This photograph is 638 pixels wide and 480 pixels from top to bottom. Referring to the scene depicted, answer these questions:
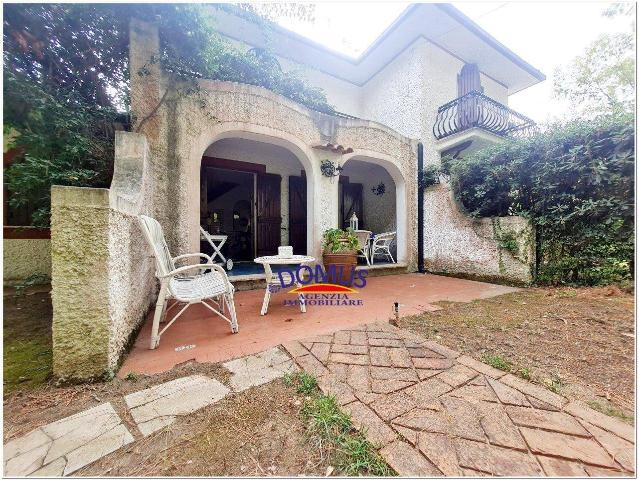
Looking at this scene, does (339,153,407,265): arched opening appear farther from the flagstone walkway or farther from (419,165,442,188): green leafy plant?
the flagstone walkway

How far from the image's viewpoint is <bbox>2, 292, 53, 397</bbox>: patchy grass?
1.52m

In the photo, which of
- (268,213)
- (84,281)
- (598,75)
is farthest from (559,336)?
(598,75)

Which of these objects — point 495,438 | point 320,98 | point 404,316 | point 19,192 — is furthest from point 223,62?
point 495,438

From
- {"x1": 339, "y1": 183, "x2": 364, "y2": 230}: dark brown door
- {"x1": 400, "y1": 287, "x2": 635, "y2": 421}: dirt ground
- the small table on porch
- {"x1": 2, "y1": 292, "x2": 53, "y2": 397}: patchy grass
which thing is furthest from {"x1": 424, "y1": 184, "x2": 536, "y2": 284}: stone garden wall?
{"x1": 2, "y1": 292, "x2": 53, "y2": 397}: patchy grass

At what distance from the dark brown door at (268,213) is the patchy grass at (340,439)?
5038mm

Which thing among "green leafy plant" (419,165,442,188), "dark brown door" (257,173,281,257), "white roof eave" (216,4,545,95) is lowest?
"dark brown door" (257,173,281,257)

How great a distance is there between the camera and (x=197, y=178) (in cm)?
343

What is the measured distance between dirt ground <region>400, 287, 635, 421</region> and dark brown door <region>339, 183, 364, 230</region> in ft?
15.7

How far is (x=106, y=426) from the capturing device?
114 centimetres

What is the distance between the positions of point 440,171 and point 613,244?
294cm

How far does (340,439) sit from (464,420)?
0.58m

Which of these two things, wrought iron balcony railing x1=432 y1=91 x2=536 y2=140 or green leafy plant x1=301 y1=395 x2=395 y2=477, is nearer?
green leafy plant x1=301 y1=395 x2=395 y2=477

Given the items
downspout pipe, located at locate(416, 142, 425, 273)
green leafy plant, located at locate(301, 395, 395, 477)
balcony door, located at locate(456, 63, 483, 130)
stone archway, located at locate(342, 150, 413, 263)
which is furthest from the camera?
balcony door, located at locate(456, 63, 483, 130)

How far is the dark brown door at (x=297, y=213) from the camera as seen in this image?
21.5 ft
